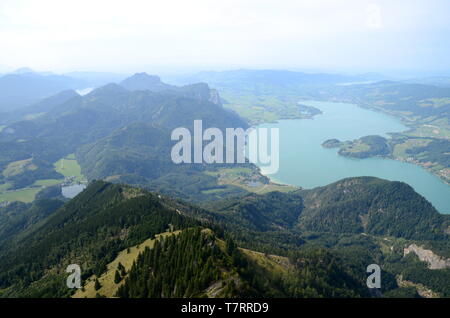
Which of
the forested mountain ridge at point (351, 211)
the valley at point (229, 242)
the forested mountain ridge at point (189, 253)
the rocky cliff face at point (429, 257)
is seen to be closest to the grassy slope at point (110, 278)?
the valley at point (229, 242)

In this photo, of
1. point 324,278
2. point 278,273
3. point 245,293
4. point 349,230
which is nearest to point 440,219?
point 349,230

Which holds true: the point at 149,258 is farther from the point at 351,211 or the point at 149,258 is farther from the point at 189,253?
the point at 351,211

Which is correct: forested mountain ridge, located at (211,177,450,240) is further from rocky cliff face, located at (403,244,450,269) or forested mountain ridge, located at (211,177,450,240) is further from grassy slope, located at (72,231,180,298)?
grassy slope, located at (72,231,180,298)

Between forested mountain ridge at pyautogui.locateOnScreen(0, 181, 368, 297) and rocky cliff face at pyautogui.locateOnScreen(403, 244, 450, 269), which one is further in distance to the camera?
rocky cliff face at pyautogui.locateOnScreen(403, 244, 450, 269)

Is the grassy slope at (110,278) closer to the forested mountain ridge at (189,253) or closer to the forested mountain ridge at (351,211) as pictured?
the forested mountain ridge at (189,253)

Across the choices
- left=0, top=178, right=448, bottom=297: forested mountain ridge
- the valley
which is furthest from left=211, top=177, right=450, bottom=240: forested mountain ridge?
left=0, top=178, right=448, bottom=297: forested mountain ridge

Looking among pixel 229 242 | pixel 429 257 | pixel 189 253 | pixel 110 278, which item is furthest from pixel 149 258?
pixel 429 257

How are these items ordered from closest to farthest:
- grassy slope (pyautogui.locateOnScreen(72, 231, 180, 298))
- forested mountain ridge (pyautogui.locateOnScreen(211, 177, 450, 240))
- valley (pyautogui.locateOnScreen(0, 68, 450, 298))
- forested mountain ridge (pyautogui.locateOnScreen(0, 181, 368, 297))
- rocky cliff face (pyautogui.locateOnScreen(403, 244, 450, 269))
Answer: forested mountain ridge (pyautogui.locateOnScreen(0, 181, 368, 297)) → valley (pyautogui.locateOnScreen(0, 68, 450, 298)) → grassy slope (pyautogui.locateOnScreen(72, 231, 180, 298)) → rocky cliff face (pyautogui.locateOnScreen(403, 244, 450, 269)) → forested mountain ridge (pyautogui.locateOnScreen(211, 177, 450, 240))
